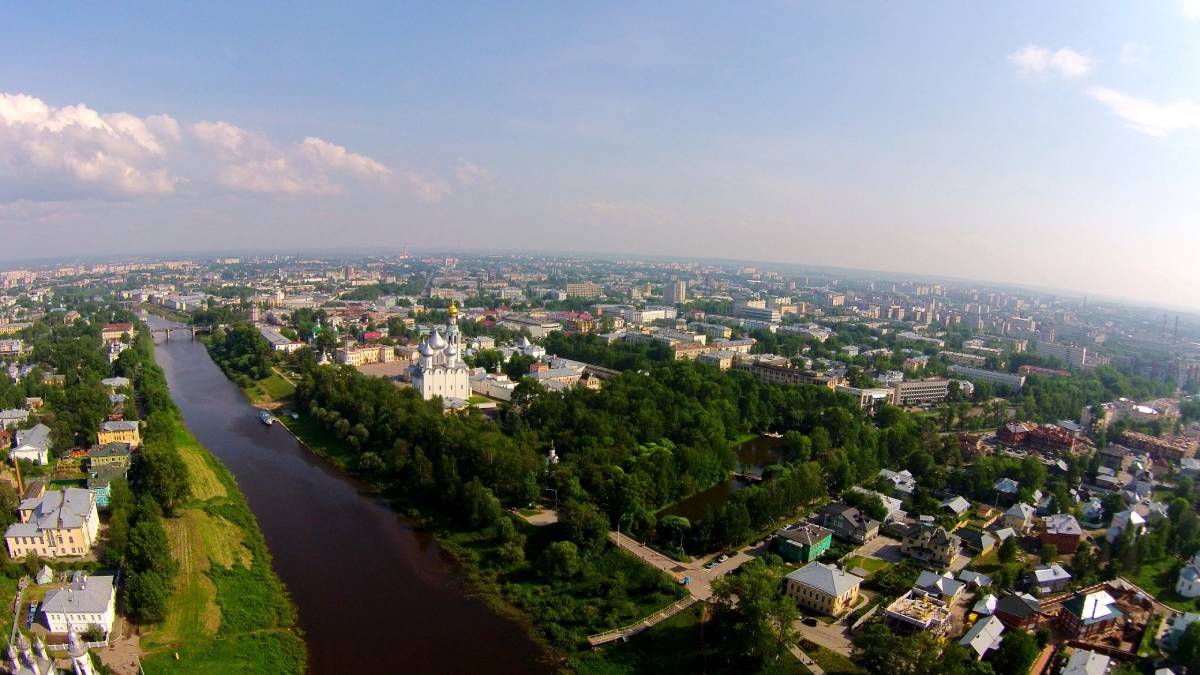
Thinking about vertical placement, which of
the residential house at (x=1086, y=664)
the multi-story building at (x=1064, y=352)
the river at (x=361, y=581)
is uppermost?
the multi-story building at (x=1064, y=352)

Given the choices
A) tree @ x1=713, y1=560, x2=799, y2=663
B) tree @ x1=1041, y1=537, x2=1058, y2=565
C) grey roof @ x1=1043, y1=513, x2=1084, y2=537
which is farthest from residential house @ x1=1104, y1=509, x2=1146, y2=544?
tree @ x1=713, y1=560, x2=799, y2=663

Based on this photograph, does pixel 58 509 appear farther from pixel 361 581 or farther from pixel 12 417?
pixel 12 417

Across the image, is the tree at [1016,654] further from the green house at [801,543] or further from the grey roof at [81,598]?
the grey roof at [81,598]

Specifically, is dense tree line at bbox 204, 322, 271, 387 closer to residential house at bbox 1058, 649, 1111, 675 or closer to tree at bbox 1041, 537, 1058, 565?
tree at bbox 1041, 537, 1058, 565

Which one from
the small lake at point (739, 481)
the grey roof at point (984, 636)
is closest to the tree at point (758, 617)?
the grey roof at point (984, 636)

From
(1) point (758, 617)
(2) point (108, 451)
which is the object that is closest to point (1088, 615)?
(1) point (758, 617)

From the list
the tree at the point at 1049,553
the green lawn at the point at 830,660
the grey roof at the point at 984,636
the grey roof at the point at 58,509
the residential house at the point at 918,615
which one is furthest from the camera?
the tree at the point at 1049,553

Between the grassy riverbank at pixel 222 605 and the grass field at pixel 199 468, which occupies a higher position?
the grass field at pixel 199 468
